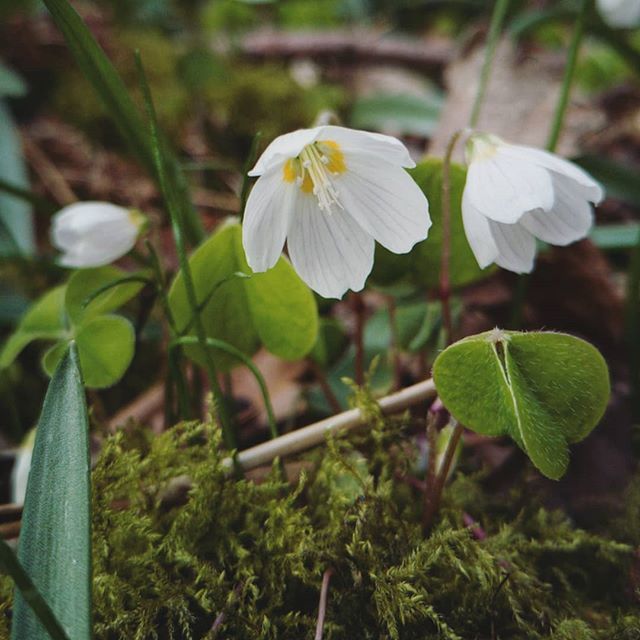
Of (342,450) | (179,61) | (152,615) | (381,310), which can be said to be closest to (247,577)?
(152,615)

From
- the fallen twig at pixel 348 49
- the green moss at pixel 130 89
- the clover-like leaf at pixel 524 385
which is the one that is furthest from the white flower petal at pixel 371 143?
the fallen twig at pixel 348 49

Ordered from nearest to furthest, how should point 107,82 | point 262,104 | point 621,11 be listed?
point 107,82 → point 621,11 → point 262,104

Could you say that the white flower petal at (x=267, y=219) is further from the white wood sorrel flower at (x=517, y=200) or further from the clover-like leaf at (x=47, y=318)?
the clover-like leaf at (x=47, y=318)

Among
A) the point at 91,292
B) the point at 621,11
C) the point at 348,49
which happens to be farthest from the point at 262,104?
the point at 91,292

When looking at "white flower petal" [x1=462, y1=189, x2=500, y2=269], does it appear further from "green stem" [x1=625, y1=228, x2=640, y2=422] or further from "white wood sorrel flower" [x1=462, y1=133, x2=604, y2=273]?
"green stem" [x1=625, y1=228, x2=640, y2=422]

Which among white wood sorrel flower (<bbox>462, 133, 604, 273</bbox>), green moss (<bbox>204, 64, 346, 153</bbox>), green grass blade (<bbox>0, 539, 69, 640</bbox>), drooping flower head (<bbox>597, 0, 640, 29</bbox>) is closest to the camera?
green grass blade (<bbox>0, 539, 69, 640</bbox>)

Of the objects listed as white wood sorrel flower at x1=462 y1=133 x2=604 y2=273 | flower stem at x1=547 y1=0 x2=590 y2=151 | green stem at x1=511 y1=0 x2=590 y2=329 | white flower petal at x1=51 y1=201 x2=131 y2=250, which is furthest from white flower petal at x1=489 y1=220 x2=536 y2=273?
white flower petal at x1=51 y1=201 x2=131 y2=250

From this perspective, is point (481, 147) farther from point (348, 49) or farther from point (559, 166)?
point (348, 49)
